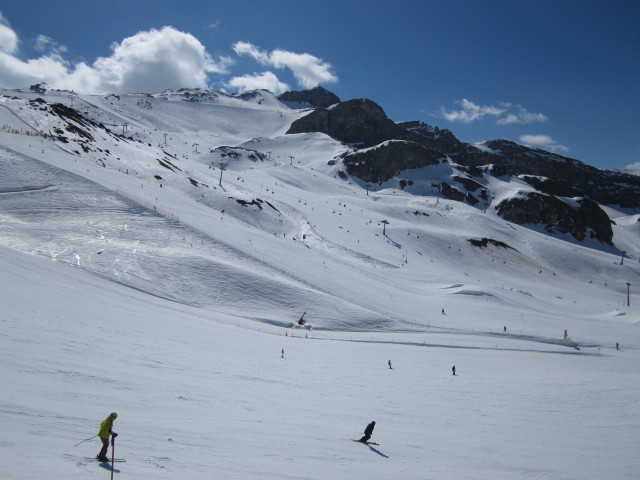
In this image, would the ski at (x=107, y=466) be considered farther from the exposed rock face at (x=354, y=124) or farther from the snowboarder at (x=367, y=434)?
the exposed rock face at (x=354, y=124)

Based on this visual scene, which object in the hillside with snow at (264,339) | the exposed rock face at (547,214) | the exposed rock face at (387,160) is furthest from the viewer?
the exposed rock face at (387,160)

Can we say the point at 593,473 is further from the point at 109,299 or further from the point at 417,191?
the point at 417,191

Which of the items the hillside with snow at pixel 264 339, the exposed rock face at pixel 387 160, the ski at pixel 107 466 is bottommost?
the ski at pixel 107 466

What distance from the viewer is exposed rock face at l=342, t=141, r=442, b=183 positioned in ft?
404

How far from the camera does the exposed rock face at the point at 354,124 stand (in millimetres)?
175250

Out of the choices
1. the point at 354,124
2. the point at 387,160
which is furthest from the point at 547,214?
the point at 354,124

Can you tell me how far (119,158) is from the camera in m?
55.5

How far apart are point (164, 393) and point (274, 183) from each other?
76347 millimetres

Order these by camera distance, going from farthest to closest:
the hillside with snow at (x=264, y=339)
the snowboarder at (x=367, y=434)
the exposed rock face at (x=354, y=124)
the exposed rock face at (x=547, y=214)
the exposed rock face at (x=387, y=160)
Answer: the exposed rock face at (x=354, y=124), the exposed rock face at (x=387, y=160), the exposed rock face at (x=547, y=214), the snowboarder at (x=367, y=434), the hillside with snow at (x=264, y=339)

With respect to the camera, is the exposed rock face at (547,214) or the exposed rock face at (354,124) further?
the exposed rock face at (354,124)

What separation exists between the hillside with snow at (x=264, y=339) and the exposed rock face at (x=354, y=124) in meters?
115

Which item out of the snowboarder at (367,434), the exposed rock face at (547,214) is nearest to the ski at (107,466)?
the snowboarder at (367,434)

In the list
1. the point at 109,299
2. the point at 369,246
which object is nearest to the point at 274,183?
the point at 369,246

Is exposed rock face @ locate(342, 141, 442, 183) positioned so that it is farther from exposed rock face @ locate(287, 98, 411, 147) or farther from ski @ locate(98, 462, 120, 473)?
ski @ locate(98, 462, 120, 473)
